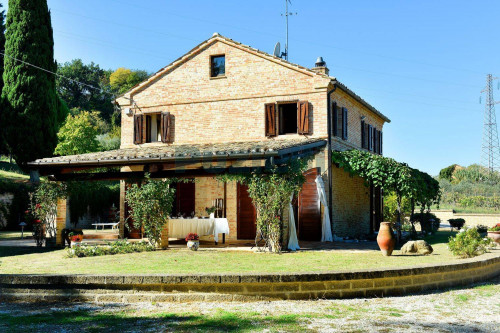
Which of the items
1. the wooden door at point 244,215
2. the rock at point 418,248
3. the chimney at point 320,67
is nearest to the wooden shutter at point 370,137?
the chimney at point 320,67

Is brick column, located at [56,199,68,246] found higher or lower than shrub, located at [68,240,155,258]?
higher

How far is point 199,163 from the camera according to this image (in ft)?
43.3

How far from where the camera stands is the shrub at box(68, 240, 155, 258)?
1151cm

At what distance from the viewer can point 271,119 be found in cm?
1645

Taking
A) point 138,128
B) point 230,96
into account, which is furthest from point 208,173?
point 138,128

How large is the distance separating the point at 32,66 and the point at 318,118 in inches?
740

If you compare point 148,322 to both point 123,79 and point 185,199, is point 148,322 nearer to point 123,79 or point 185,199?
point 185,199

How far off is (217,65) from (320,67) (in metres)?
3.87

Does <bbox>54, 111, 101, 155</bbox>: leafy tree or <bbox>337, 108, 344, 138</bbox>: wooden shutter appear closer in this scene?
<bbox>337, 108, 344, 138</bbox>: wooden shutter

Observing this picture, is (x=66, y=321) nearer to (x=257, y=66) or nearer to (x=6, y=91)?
(x=257, y=66)

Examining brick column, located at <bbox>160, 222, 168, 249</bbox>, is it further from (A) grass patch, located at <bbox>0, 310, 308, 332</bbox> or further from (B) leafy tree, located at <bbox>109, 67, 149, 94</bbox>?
(B) leafy tree, located at <bbox>109, 67, 149, 94</bbox>

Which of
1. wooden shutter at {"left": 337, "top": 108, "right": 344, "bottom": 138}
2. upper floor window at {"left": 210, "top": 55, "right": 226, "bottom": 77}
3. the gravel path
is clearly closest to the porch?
wooden shutter at {"left": 337, "top": 108, "right": 344, "bottom": 138}

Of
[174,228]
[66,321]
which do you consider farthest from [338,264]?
[174,228]

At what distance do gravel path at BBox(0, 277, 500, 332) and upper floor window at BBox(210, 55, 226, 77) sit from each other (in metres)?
12.3
